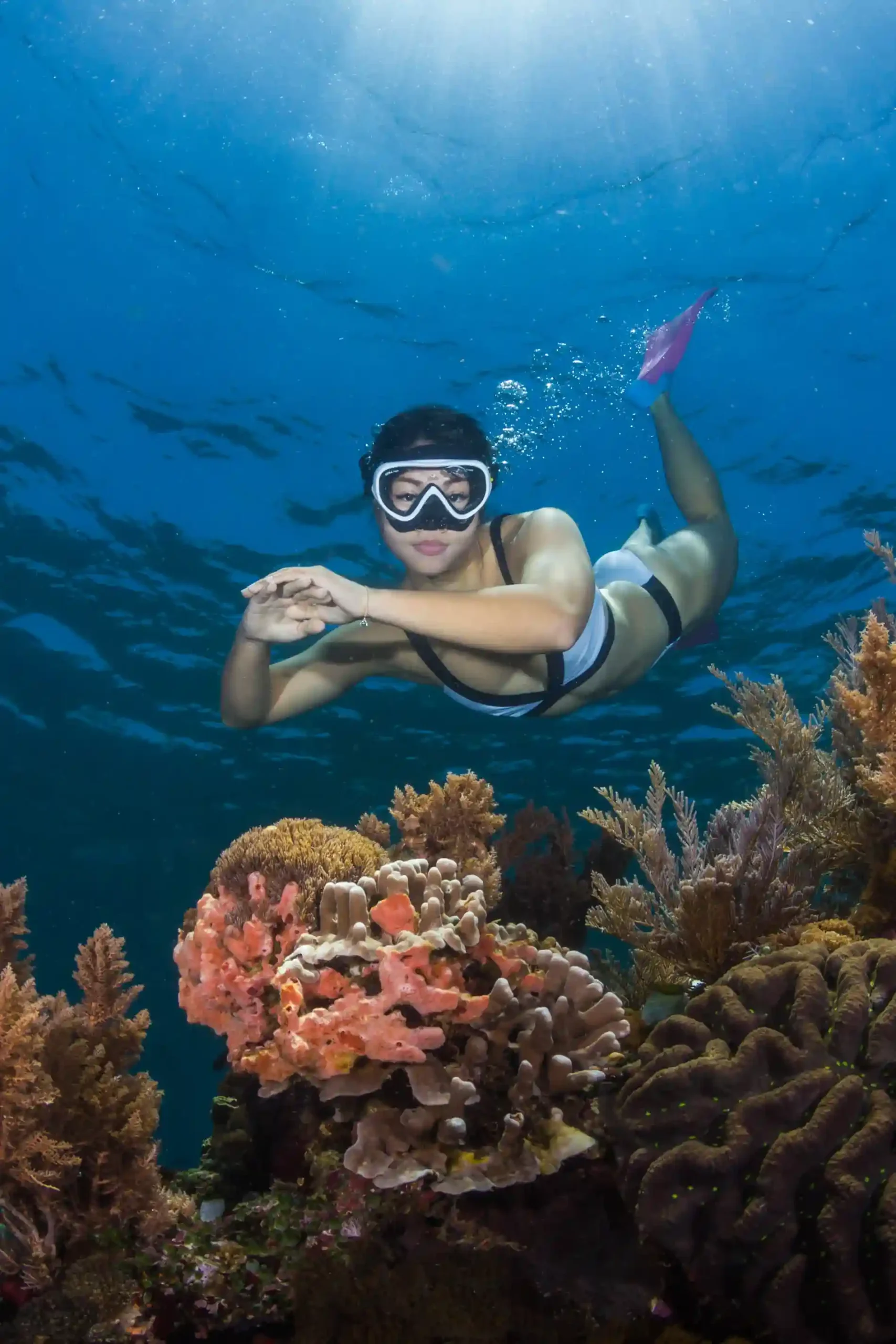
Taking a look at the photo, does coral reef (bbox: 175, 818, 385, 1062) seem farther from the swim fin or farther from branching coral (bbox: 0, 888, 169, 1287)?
the swim fin

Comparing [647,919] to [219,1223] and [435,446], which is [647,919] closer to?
[219,1223]

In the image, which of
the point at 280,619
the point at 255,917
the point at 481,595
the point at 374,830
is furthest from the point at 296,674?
the point at 255,917

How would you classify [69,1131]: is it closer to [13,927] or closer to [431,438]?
[13,927]

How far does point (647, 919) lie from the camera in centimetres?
404

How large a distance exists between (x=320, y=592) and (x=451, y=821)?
5.77 feet

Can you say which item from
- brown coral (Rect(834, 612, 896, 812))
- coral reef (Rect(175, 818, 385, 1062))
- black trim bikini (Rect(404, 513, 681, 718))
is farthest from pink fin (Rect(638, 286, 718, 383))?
coral reef (Rect(175, 818, 385, 1062))

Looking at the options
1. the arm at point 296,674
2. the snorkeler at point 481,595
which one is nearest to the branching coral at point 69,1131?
the snorkeler at point 481,595

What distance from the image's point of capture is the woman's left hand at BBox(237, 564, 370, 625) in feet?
13.2

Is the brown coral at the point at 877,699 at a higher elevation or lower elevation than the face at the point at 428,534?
lower

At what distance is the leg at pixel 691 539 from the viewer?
25.7ft

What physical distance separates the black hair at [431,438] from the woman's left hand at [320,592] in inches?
57.3

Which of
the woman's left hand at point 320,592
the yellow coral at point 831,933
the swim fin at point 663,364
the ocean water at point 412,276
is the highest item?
the ocean water at point 412,276

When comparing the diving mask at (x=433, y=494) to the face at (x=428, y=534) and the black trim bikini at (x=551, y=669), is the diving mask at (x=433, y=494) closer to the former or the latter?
the face at (x=428, y=534)

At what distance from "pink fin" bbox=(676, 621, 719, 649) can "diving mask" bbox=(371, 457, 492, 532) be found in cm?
399
